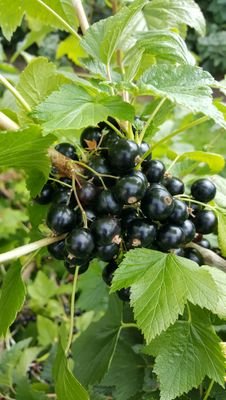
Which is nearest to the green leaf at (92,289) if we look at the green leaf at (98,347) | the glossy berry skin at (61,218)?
the green leaf at (98,347)

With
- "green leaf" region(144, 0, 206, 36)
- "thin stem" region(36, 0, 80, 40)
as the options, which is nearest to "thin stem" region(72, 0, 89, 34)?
"thin stem" region(36, 0, 80, 40)

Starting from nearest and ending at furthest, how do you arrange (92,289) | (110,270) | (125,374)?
(110,270)
(125,374)
(92,289)

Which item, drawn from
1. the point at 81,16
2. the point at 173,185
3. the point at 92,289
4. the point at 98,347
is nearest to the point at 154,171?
the point at 173,185

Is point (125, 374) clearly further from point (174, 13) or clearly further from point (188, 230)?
point (174, 13)

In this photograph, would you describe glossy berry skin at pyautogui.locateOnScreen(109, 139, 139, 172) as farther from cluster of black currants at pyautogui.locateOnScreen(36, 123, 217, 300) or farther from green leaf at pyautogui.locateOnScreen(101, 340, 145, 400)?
green leaf at pyautogui.locateOnScreen(101, 340, 145, 400)

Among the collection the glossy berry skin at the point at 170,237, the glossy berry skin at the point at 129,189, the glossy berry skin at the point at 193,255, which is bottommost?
the glossy berry skin at the point at 193,255

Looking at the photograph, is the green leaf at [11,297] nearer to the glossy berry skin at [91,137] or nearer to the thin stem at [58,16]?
the glossy berry skin at [91,137]
